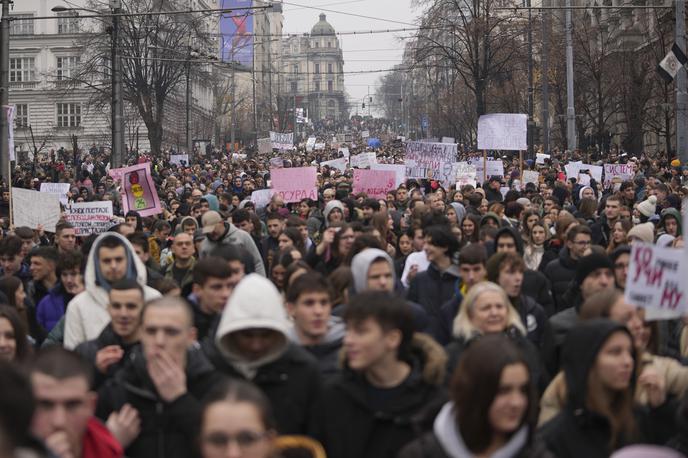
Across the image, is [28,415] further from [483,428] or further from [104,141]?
[104,141]

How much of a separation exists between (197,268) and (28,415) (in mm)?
3952

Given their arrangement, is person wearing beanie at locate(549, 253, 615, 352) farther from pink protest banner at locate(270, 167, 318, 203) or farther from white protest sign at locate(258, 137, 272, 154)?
white protest sign at locate(258, 137, 272, 154)

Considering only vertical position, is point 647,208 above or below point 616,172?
below

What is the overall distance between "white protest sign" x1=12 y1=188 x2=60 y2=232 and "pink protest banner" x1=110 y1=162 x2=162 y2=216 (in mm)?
2044

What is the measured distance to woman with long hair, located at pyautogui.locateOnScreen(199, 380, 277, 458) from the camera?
3938 millimetres

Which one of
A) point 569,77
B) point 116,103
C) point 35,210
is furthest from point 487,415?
point 569,77

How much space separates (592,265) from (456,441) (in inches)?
148

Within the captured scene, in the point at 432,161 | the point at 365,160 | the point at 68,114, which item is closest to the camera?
the point at 432,161

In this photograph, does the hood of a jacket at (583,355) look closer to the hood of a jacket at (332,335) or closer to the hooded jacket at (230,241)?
the hood of a jacket at (332,335)

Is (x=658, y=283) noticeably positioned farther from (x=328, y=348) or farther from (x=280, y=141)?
(x=280, y=141)

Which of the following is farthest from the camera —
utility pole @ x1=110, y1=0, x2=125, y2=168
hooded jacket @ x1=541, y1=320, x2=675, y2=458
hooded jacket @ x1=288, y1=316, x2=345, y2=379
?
utility pole @ x1=110, y1=0, x2=125, y2=168

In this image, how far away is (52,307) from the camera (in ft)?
30.2

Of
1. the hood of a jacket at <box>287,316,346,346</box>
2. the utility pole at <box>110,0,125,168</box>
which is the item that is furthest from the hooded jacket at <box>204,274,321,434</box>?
the utility pole at <box>110,0,125,168</box>

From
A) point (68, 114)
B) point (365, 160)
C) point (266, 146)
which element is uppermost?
point (68, 114)
